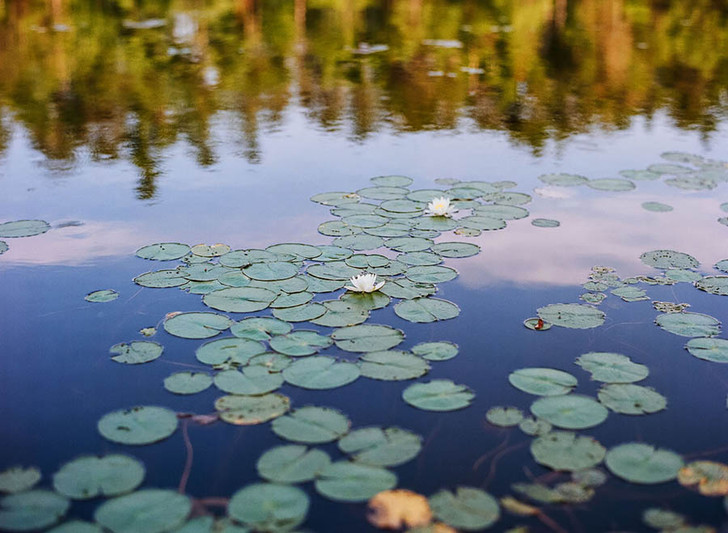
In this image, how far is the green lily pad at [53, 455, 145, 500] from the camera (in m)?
2.22

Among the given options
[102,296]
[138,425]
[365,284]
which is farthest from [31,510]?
[365,284]

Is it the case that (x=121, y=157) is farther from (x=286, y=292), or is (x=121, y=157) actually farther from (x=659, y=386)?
(x=659, y=386)

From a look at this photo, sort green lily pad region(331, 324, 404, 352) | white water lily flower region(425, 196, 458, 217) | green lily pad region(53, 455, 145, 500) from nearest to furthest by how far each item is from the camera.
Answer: green lily pad region(53, 455, 145, 500) < green lily pad region(331, 324, 404, 352) < white water lily flower region(425, 196, 458, 217)

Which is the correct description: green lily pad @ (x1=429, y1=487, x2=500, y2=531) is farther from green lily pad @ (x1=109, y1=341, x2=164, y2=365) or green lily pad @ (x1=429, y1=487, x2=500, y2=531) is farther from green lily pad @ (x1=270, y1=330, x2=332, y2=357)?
green lily pad @ (x1=109, y1=341, x2=164, y2=365)

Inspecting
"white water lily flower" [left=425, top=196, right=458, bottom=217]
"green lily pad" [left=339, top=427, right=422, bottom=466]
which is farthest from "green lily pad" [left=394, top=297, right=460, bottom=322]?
"white water lily flower" [left=425, top=196, right=458, bottom=217]

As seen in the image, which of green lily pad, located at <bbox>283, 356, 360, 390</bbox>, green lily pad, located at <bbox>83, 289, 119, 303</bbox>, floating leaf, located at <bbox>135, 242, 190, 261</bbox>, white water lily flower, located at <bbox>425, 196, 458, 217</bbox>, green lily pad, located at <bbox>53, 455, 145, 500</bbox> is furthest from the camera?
white water lily flower, located at <bbox>425, 196, 458, 217</bbox>

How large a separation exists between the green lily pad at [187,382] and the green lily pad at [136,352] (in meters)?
0.20

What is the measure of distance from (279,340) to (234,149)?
11.5ft

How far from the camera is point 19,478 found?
2305 mm

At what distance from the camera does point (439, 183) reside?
5281mm

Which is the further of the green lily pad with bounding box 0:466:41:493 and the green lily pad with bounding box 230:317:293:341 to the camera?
the green lily pad with bounding box 230:317:293:341

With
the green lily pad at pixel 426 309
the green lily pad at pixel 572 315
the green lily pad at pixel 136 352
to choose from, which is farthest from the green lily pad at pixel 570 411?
the green lily pad at pixel 136 352

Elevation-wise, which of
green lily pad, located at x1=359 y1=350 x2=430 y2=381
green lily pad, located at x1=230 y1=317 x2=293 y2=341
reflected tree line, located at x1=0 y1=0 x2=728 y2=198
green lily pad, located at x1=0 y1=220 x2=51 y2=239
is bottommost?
green lily pad, located at x1=359 y1=350 x2=430 y2=381

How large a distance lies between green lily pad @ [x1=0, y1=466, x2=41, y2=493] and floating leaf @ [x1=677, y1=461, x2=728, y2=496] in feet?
6.68
